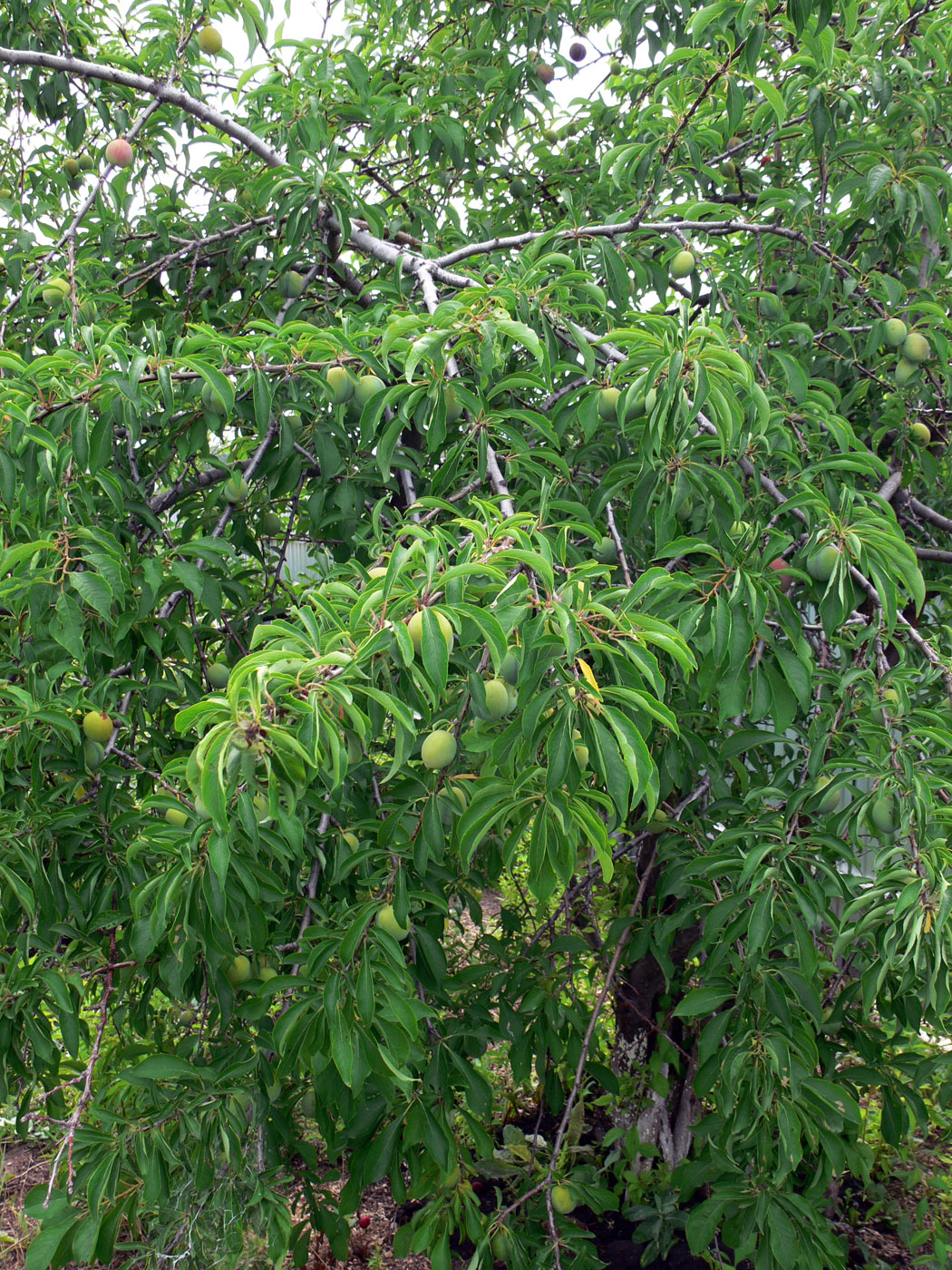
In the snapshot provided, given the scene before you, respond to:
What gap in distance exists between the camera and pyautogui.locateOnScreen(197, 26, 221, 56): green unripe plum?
2289 mm

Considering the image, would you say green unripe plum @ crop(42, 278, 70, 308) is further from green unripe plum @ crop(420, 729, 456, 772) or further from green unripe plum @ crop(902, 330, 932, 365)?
green unripe plum @ crop(902, 330, 932, 365)

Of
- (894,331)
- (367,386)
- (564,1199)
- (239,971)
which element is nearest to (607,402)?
(367,386)

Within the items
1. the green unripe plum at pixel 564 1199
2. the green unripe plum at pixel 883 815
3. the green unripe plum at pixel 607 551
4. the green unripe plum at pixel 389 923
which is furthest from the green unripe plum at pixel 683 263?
the green unripe plum at pixel 564 1199

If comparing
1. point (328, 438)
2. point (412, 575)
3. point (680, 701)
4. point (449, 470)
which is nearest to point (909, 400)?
point (680, 701)

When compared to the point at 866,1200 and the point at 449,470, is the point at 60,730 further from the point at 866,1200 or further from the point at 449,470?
the point at 866,1200

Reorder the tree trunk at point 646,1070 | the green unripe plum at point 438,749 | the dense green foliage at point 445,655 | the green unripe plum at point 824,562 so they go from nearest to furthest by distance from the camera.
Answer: the dense green foliage at point 445,655
the green unripe plum at point 438,749
the green unripe plum at point 824,562
the tree trunk at point 646,1070

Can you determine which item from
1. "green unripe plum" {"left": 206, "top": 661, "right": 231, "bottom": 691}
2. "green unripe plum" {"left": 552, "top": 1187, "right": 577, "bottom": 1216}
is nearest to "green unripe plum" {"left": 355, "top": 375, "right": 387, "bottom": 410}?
"green unripe plum" {"left": 206, "top": 661, "right": 231, "bottom": 691}

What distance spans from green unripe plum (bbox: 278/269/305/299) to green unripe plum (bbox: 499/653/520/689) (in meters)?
1.32

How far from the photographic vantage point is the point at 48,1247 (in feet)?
4.30

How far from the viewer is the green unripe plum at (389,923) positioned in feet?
4.13

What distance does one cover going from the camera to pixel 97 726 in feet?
4.89

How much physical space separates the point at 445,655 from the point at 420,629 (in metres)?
0.07

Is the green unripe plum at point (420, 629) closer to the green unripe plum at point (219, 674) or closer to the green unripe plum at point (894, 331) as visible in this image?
the green unripe plum at point (219, 674)

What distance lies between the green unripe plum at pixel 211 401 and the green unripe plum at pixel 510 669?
0.68 m
